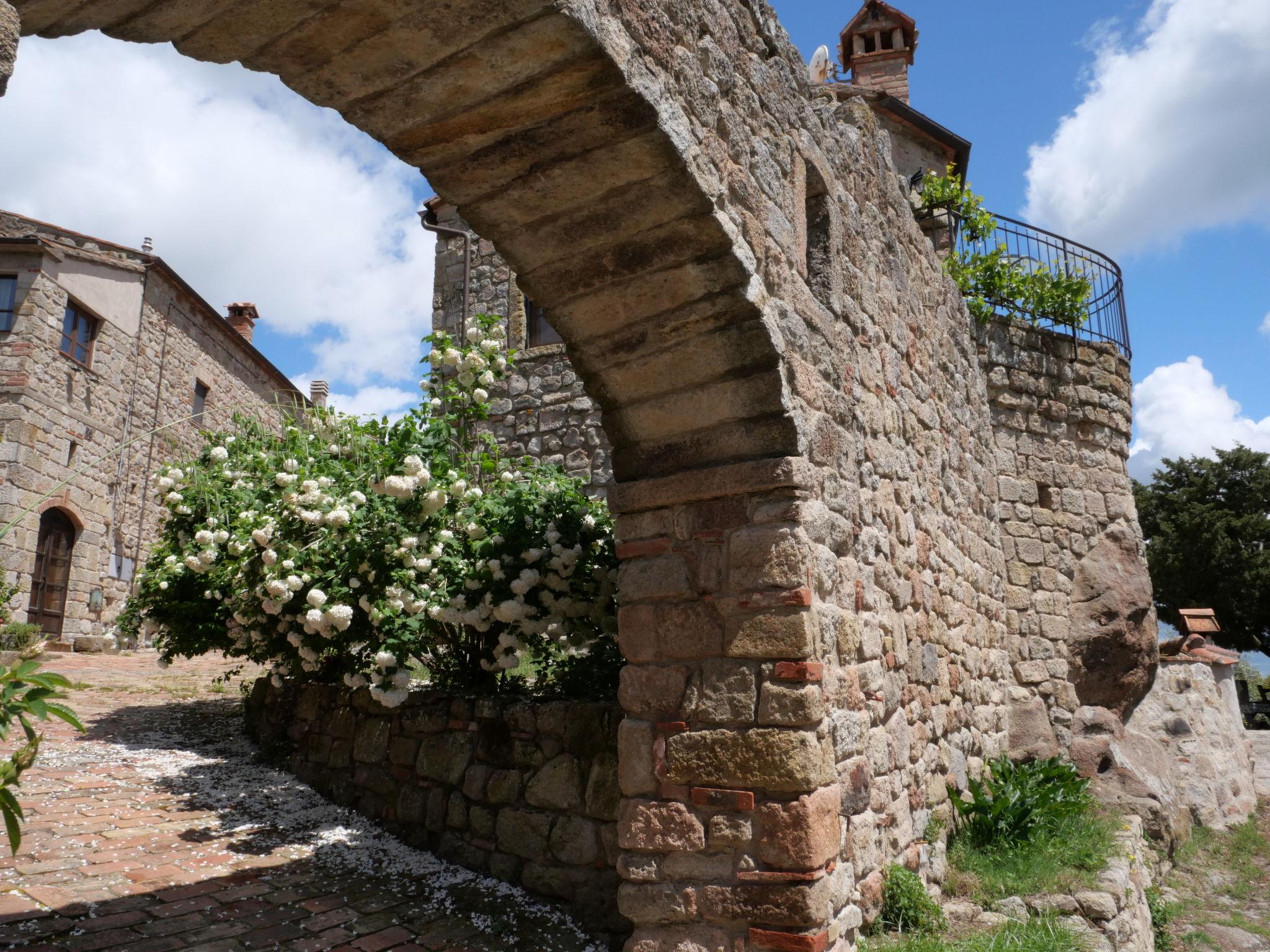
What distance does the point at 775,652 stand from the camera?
301 centimetres

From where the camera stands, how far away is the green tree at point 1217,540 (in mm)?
21219

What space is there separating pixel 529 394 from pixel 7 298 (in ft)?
25.6

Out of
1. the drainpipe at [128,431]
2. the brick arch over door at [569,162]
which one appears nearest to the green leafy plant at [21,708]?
the brick arch over door at [569,162]

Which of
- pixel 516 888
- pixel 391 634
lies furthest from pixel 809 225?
pixel 516 888

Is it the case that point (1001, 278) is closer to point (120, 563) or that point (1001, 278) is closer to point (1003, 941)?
point (1003, 941)

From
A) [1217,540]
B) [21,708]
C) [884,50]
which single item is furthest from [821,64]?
[1217,540]

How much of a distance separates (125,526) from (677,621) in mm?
12380

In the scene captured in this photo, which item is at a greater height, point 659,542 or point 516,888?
point 659,542

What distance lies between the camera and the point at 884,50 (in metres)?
14.3

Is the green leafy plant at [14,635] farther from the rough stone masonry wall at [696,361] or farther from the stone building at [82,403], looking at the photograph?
the rough stone masonry wall at [696,361]

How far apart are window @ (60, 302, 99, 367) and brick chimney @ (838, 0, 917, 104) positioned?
11.8 metres

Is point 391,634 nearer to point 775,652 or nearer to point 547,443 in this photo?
point 775,652

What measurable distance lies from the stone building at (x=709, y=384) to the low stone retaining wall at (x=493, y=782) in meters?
0.05

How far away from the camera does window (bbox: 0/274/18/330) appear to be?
11445 mm
